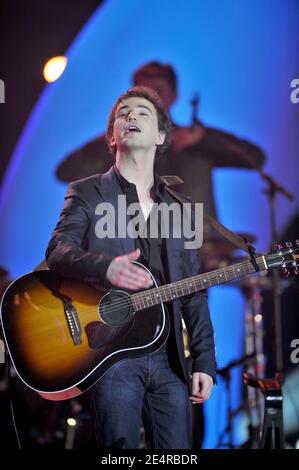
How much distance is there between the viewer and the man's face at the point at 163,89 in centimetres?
444

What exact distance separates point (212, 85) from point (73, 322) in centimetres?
255

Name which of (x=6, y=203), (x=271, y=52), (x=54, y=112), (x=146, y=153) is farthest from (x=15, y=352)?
(x=271, y=52)

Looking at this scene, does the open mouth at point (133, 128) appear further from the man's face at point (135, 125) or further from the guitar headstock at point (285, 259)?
the guitar headstock at point (285, 259)

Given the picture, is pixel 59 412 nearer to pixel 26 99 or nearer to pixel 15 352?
pixel 15 352

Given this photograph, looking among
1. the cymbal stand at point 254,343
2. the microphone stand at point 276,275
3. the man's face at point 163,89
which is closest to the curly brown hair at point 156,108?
the man's face at point 163,89

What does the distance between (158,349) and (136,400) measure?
258 millimetres

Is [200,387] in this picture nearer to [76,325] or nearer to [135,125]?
[76,325]

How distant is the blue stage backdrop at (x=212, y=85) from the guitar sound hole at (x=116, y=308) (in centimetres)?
171

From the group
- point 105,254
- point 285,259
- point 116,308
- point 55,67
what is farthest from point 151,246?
point 55,67

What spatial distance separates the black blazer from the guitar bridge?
6.0 inches

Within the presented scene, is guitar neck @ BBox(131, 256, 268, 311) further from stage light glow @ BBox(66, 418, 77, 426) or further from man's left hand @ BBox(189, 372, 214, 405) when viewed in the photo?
stage light glow @ BBox(66, 418, 77, 426)
